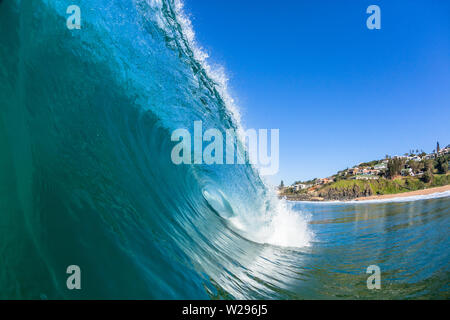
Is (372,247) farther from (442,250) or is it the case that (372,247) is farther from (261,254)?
(261,254)

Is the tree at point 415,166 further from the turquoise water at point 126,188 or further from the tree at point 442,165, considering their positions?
the turquoise water at point 126,188

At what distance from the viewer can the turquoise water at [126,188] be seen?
2.97m

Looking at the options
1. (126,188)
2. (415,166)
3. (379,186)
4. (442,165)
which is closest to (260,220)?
(126,188)

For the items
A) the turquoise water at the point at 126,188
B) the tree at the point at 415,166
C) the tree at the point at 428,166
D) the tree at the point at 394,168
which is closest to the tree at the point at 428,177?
the tree at the point at 428,166

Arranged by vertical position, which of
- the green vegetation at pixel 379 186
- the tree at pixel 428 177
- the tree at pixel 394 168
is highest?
the tree at pixel 394 168

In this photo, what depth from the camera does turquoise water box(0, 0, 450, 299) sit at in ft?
9.75

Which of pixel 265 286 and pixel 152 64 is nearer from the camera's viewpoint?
pixel 265 286
